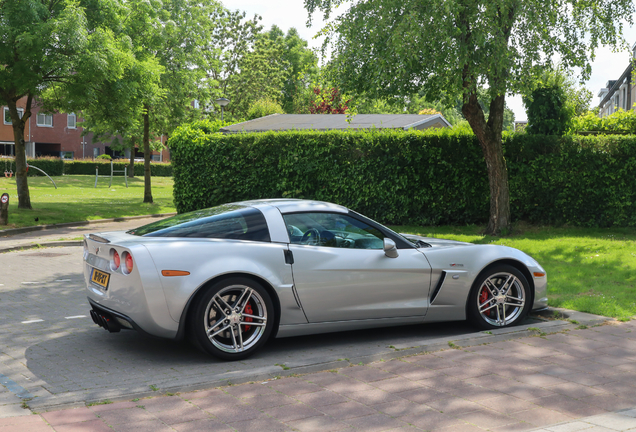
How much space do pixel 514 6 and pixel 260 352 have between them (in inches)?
391

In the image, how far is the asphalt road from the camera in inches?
176

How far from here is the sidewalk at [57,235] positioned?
14261 millimetres

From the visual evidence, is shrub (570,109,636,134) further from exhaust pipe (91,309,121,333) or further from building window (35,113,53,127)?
building window (35,113,53,127)

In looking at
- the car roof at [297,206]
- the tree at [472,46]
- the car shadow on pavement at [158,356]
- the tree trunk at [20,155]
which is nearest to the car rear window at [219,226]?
the car roof at [297,206]

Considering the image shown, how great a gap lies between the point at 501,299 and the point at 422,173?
406 inches

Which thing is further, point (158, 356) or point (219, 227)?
point (219, 227)

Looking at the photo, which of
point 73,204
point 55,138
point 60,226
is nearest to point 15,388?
point 60,226

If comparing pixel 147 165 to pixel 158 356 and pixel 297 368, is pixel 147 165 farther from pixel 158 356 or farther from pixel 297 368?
pixel 297 368

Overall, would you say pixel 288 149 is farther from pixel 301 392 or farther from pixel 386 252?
pixel 301 392

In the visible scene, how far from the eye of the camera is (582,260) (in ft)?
36.1

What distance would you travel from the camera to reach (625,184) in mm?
15008

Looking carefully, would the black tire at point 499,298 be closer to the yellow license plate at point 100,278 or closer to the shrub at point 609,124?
the yellow license plate at point 100,278

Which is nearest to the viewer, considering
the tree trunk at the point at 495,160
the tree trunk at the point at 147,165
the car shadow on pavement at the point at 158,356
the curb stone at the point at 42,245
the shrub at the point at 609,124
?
the car shadow on pavement at the point at 158,356

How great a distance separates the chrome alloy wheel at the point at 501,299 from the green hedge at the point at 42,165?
4261 cm
